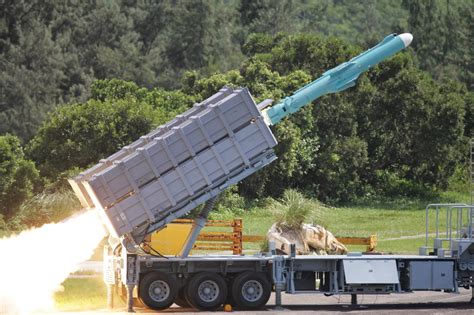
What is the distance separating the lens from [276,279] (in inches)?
1275

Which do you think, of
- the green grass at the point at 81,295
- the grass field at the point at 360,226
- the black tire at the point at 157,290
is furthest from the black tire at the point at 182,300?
the green grass at the point at 81,295

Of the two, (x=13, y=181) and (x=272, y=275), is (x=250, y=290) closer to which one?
(x=272, y=275)

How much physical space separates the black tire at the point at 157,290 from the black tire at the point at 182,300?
662mm

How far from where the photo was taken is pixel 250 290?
1264 inches

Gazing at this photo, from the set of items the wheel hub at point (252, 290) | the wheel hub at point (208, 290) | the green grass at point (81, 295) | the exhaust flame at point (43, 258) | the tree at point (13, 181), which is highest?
the tree at point (13, 181)

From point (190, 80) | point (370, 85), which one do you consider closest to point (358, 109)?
point (370, 85)

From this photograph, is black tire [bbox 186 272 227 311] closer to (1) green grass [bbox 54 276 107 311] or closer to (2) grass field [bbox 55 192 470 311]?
(2) grass field [bbox 55 192 470 311]

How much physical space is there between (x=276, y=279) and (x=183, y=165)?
3.91 m

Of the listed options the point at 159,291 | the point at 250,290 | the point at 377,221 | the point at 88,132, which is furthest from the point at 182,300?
the point at 377,221

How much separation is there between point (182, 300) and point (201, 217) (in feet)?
7.32

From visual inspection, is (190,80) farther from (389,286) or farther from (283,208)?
(389,286)

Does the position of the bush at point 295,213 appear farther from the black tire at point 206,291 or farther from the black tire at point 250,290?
the black tire at point 206,291

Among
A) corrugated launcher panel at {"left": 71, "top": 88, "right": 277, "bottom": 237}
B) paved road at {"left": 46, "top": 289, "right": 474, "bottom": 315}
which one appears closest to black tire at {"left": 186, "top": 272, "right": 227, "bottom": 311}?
paved road at {"left": 46, "top": 289, "right": 474, "bottom": 315}

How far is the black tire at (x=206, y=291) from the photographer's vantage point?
3158 centimetres
